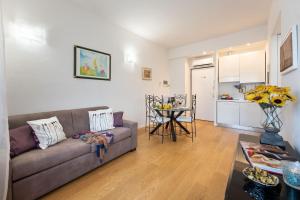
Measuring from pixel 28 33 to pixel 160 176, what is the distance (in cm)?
284

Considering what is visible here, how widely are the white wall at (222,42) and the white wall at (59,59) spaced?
2035mm

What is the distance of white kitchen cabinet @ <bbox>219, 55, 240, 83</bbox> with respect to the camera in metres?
4.26

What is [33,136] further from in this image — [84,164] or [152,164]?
[152,164]

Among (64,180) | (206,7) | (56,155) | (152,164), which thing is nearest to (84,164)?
(64,180)

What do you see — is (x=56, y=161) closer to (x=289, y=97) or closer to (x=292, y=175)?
(x=292, y=175)

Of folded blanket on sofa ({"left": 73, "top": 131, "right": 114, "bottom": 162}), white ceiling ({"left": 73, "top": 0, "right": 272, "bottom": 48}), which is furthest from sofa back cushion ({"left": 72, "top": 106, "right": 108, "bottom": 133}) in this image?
white ceiling ({"left": 73, "top": 0, "right": 272, "bottom": 48})

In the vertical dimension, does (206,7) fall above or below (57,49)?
above

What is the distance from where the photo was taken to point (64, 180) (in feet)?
5.64

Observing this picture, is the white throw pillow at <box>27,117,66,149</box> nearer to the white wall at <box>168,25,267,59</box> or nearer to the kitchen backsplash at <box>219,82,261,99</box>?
the white wall at <box>168,25,267,59</box>

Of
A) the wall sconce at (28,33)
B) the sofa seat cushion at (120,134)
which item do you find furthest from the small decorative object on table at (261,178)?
the wall sconce at (28,33)

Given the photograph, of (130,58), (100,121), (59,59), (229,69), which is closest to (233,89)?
(229,69)

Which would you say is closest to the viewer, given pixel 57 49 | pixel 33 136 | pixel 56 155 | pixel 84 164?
pixel 56 155

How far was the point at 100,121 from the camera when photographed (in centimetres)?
257

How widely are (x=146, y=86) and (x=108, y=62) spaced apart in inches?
59.6
